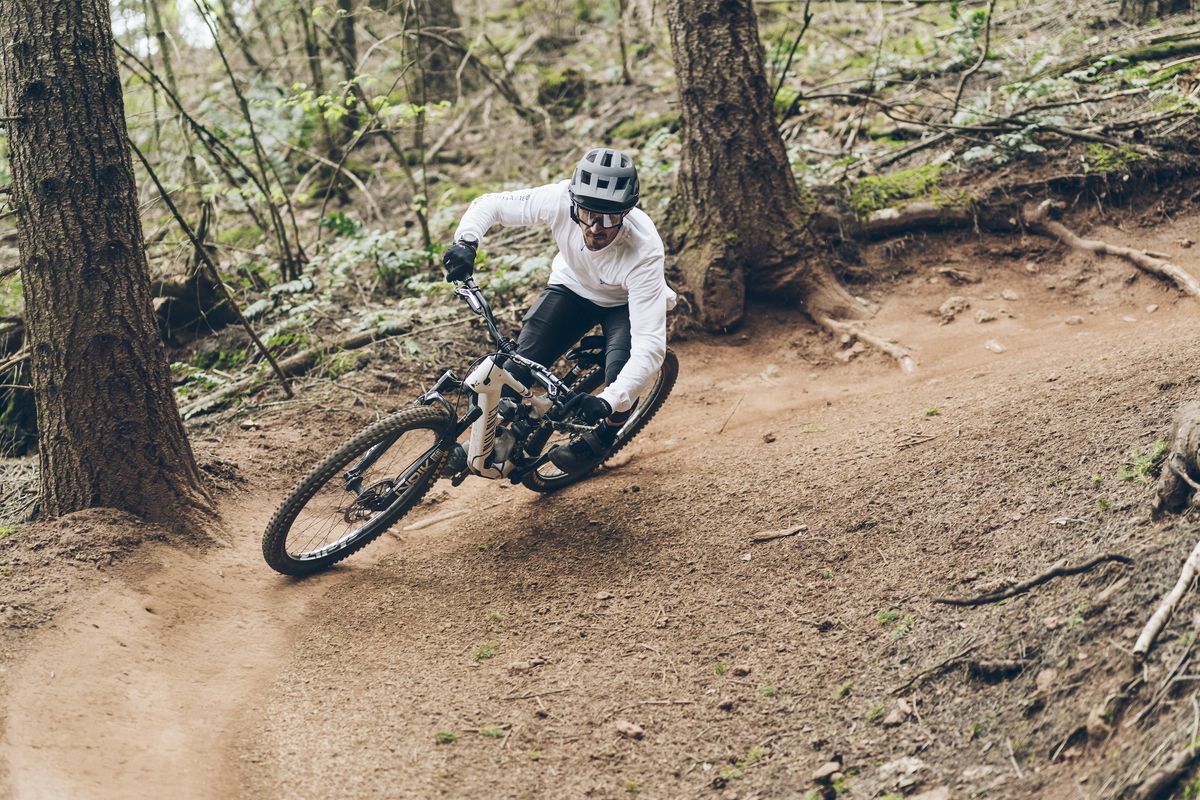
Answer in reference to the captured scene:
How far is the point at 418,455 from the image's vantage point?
19.9ft

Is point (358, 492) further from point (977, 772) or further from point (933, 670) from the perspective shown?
point (977, 772)

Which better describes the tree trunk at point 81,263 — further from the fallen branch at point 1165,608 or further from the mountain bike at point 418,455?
the fallen branch at point 1165,608

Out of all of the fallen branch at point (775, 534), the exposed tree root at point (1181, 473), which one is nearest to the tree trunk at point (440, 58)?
the fallen branch at point (775, 534)

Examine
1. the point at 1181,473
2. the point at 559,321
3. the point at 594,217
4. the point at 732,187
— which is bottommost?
the point at 1181,473

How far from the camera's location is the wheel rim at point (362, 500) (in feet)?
19.0

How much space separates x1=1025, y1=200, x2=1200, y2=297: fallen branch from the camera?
27.0ft

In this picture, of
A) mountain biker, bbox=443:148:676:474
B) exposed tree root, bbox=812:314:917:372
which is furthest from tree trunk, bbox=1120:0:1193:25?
mountain biker, bbox=443:148:676:474

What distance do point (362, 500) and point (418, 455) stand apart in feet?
1.45

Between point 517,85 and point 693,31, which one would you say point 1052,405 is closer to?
point 693,31

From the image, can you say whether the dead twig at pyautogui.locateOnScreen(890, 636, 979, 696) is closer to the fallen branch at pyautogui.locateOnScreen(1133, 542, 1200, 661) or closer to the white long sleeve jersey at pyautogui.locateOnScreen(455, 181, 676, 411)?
the fallen branch at pyautogui.locateOnScreen(1133, 542, 1200, 661)

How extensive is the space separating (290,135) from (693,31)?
6.41 meters

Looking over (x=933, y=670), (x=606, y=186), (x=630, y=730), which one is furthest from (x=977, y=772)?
(x=606, y=186)

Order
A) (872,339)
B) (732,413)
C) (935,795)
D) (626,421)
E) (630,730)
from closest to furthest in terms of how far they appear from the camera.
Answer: (935,795), (630,730), (626,421), (732,413), (872,339)

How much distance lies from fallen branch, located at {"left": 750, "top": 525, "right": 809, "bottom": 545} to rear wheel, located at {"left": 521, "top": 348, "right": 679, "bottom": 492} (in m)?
1.61
